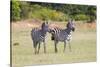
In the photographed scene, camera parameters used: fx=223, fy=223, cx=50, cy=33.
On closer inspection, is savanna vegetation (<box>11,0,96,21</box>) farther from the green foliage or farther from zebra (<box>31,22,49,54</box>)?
zebra (<box>31,22,49,54</box>)

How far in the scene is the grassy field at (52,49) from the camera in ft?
7.22

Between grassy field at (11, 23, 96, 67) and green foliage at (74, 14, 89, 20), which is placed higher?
green foliage at (74, 14, 89, 20)

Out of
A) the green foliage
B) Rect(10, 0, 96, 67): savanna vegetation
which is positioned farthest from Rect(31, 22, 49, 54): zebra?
the green foliage

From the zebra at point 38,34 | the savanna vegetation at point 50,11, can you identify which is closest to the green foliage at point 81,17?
the savanna vegetation at point 50,11

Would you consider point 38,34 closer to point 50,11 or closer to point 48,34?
point 48,34

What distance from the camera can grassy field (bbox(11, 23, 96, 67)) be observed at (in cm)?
220

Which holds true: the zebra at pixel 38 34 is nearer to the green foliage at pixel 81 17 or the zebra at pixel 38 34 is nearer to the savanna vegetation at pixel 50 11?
the savanna vegetation at pixel 50 11

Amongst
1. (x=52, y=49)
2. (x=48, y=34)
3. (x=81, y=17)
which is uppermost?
(x=81, y=17)

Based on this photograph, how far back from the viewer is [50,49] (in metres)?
2.37

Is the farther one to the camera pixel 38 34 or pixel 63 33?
pixel 63 33

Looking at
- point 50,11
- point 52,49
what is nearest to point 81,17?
Answer: point 50,11

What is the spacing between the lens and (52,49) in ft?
7.80
